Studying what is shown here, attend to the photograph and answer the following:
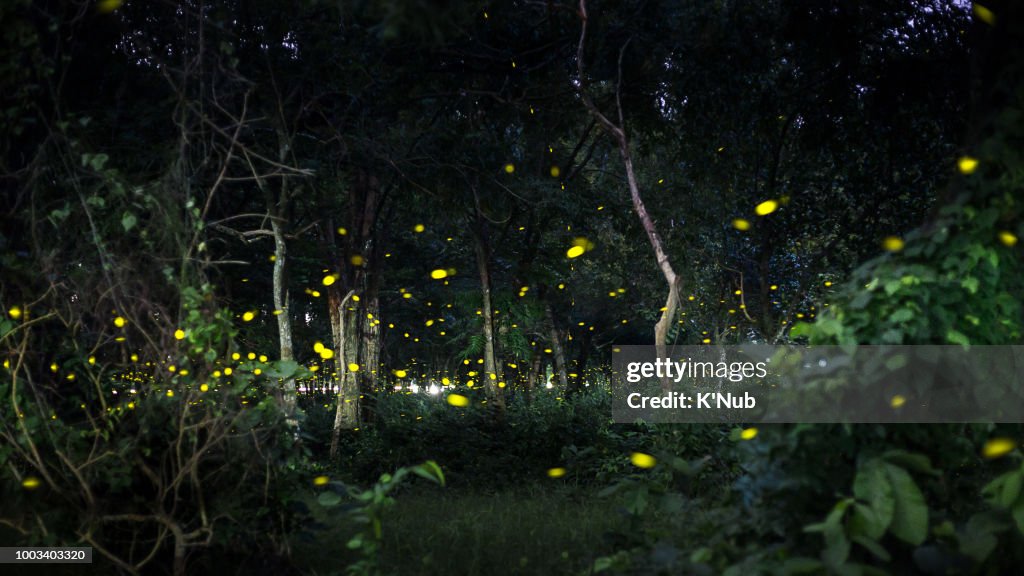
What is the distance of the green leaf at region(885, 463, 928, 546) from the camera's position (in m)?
3.91

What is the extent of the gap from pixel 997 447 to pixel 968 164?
1401 mm

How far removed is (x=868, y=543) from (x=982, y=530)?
2.28ft

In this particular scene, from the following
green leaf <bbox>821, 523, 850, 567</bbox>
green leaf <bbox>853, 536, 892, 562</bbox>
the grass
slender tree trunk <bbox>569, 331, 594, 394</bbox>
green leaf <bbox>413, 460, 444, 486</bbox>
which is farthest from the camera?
slender tree trunk <bbox>569, 331, 594, 394</bbox>

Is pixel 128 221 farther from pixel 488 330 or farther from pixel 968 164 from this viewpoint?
pixel 488 330

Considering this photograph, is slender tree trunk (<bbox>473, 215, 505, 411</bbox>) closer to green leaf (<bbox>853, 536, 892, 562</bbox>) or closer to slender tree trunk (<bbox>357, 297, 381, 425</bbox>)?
slender tree trunk (<bbox>357, 297, 381, 425</bbox>)

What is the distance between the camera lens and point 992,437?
4.54m

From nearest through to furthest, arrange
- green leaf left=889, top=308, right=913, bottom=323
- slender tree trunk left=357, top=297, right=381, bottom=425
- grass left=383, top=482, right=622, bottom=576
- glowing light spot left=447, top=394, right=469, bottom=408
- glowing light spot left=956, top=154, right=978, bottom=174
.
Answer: green leaf left=889, top=308, right=913, bottom=323 → glowing light spot left=956, top=154, right=978, bottom=174 → grass left=383, top=482, right=622, bottom=576 → glowing light spot left=447, top=394, right=469, bottom=408 → slender tree trunk left=357, top=297, right=381, bottom=425

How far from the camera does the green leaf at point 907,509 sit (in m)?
3.91

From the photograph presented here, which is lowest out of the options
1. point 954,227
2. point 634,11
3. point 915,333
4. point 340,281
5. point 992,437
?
point 992,437

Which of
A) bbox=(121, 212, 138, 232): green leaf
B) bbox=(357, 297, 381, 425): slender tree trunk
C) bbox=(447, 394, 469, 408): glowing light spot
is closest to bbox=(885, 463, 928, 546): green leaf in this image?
bbox=(121, 212, 138, 232): green leaf

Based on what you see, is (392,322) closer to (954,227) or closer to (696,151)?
(696,151)

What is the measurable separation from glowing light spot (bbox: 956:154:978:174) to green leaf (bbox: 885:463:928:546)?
5.24 feet

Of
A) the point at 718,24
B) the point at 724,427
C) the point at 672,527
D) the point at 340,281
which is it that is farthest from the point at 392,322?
the point at 672,527

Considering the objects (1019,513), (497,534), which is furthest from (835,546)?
(497,534)
